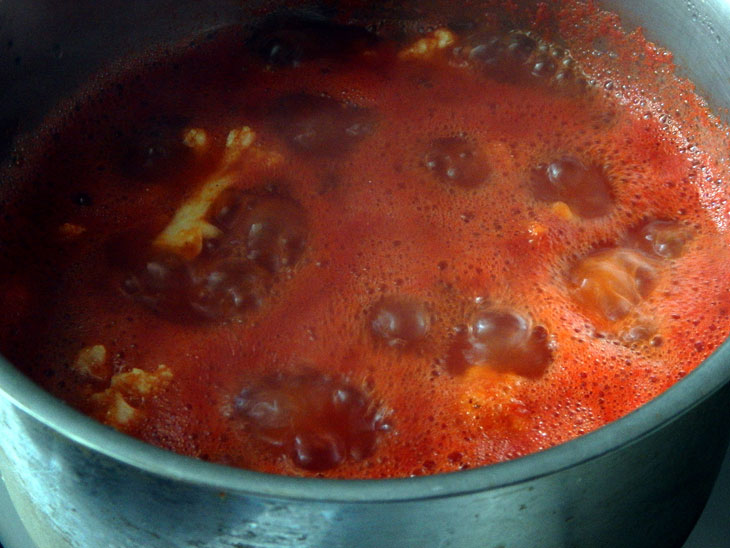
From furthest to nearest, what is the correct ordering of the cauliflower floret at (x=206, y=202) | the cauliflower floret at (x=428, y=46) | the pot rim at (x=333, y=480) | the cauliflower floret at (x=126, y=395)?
the cauliflower floret at (x=428, y=46) < the cauliflower floret at (x=206, y=202) < the cauliflower floret at (x=126, y=395) < the pot rim at (x=333, y=480)

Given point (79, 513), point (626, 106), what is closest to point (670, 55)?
point (626, 106)

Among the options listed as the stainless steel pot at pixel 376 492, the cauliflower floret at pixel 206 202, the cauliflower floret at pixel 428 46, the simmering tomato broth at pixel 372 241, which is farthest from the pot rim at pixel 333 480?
the cauliflower floret at pixel 428 46

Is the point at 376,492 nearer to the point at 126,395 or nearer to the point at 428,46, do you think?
the point at 126,395

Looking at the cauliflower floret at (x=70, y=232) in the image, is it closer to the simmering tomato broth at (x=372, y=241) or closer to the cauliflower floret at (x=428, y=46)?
the simmering tomato broth at (x=372, y=241)

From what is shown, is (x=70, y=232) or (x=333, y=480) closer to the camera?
(x=333, y=480)

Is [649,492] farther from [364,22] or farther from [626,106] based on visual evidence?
[364,22]

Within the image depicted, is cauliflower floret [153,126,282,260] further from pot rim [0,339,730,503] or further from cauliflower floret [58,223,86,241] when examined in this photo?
pot rim [0,339,730,503]

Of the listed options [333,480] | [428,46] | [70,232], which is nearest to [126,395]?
[70,232]

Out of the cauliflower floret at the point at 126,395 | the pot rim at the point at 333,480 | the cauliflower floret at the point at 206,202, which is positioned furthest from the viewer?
the cauliflower floret at the point at 206,202
